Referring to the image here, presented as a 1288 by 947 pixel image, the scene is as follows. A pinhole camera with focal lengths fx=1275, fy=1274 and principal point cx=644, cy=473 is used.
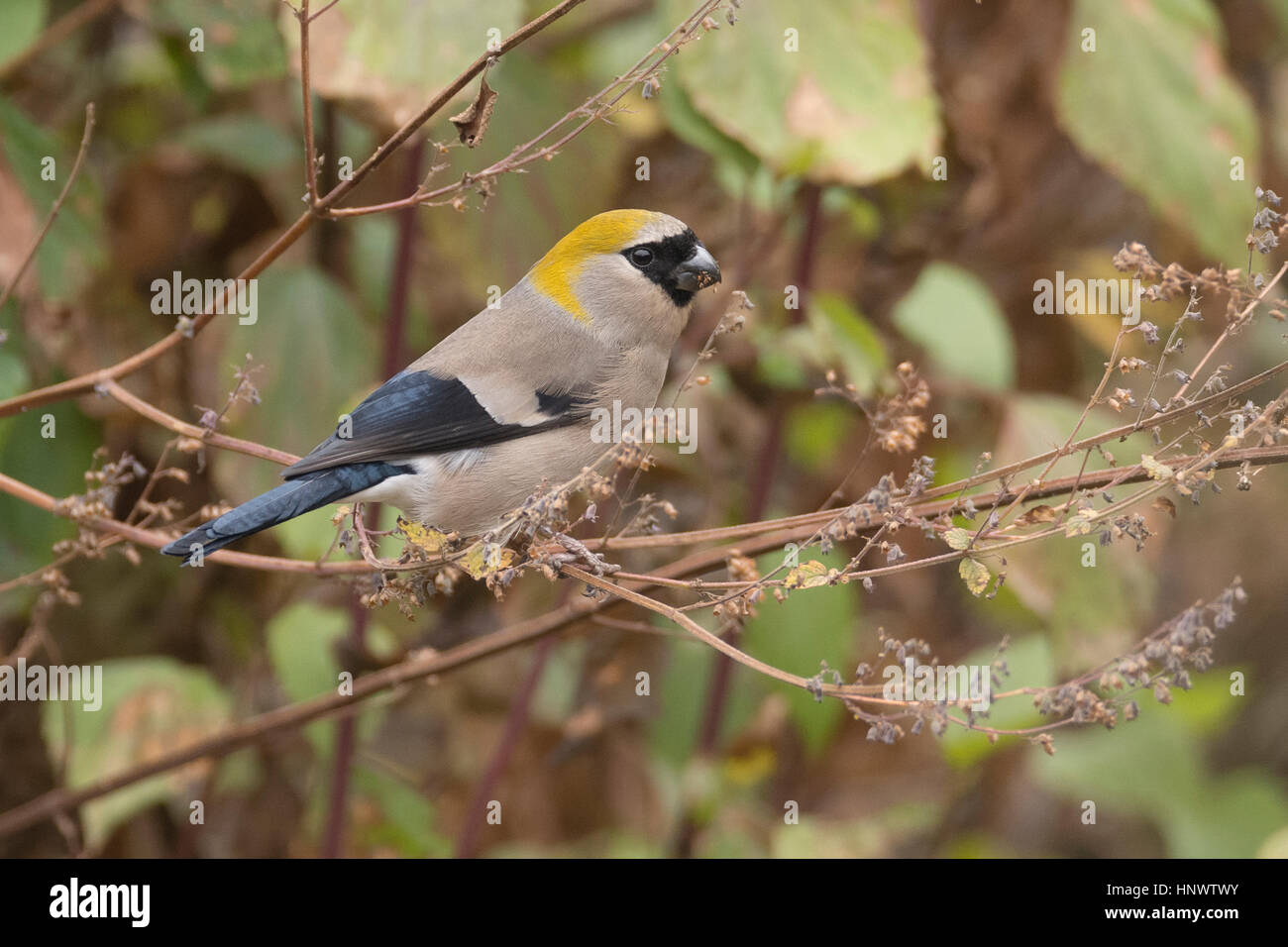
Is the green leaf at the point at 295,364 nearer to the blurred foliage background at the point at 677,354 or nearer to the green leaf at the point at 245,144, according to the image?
the blurred foliage background at the point at 677,354

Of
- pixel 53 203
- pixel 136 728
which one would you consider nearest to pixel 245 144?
pixel 53 203

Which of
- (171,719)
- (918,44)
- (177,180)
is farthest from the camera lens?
(177,180)

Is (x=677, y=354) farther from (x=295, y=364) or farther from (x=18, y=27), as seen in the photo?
(x=18, y=27)

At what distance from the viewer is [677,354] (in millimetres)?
3260

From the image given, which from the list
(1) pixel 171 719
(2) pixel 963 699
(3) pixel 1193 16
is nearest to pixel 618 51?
(3) pixel 1193 16

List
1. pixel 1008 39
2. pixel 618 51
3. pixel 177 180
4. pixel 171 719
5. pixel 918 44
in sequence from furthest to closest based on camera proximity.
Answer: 1. pixel 618 51
2. pixel 177 180
3. pixel 1008 39
4. pixel 171 719
5. pixel 918 44

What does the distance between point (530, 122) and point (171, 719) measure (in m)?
1.61

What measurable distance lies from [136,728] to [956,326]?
2375 millimetres

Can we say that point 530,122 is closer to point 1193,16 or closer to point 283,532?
point 283,532

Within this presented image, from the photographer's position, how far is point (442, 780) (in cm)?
423

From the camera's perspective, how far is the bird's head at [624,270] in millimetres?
2455

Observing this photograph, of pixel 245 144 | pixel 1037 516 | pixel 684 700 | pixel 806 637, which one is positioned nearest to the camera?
pixel 1037 516

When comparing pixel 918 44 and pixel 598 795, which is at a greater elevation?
pixel 918 44

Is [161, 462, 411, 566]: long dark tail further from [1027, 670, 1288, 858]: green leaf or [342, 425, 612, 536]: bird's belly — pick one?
[1027, 670, 1288, 858]: green leaf
